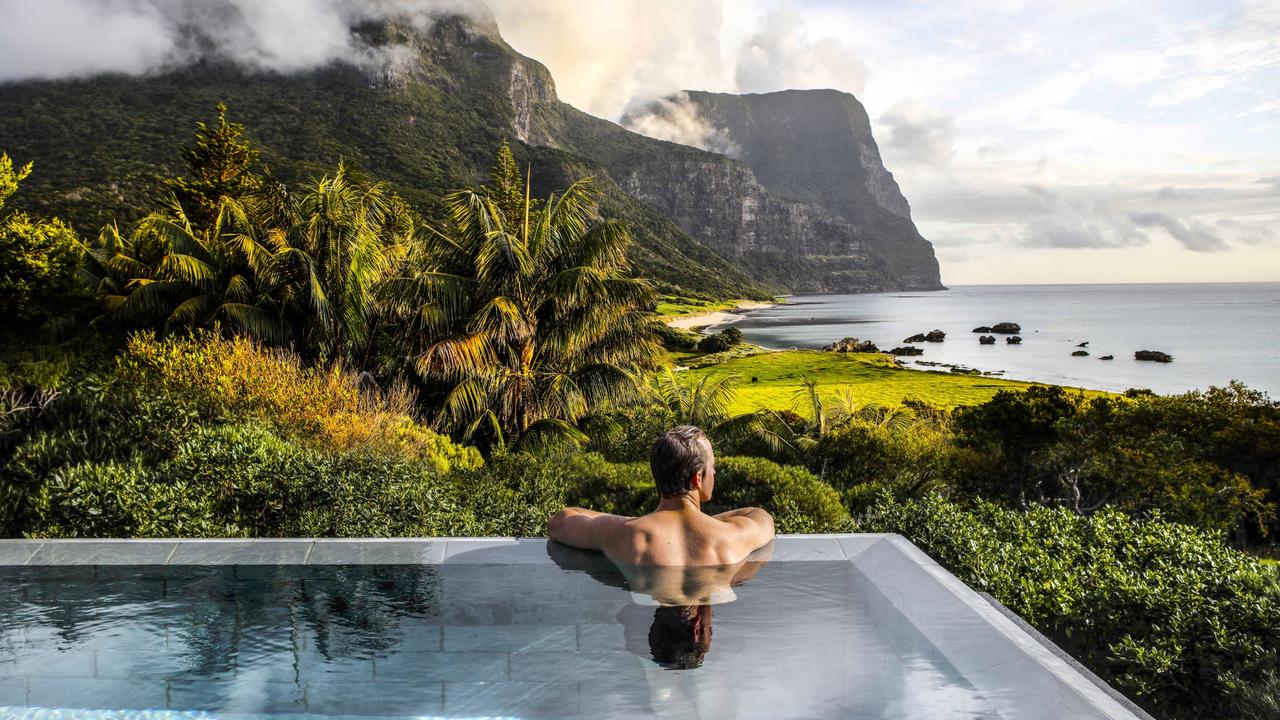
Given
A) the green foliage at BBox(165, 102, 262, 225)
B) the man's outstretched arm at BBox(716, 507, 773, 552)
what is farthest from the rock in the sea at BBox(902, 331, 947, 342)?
the man's outstretched arm at BBox(716, 507, 773, 552)

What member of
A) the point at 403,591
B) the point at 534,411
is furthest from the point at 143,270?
the point at 403,591

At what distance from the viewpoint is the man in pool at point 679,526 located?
4.06 meters

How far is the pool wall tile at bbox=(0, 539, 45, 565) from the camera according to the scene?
173 inches

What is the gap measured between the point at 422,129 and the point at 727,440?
75.3 m

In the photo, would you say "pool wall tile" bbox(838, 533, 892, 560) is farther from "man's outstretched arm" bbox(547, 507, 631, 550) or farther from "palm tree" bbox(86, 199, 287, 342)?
"palm tree" bbox(86, 199, 287, 342)

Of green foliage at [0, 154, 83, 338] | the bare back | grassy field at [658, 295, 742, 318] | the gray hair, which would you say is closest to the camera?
the gray hair

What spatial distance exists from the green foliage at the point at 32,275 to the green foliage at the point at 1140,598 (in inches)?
882

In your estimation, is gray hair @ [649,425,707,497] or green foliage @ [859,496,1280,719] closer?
gray hair @ [649,425,707,497]

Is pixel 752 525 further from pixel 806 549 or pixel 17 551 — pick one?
pixel 17 551

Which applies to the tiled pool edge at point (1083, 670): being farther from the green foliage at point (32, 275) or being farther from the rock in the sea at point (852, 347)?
the rock in the sea at point (852, 347)

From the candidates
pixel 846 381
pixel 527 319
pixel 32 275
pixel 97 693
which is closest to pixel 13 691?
pixel 97 693

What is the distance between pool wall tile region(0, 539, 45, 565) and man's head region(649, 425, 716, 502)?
373 centimetres

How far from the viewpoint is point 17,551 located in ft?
14.9

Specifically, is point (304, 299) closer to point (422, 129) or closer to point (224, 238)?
point (224, 238)
